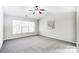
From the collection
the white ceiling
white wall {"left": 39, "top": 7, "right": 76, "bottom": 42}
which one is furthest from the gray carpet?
the white ceiling

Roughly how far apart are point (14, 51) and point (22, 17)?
3.59ft

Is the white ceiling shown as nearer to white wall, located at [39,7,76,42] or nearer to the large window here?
white wall, located at [39,7,76,42]

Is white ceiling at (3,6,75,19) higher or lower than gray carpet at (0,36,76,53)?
higher

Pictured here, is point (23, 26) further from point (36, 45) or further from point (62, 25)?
point (62, 25)

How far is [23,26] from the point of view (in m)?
1.67

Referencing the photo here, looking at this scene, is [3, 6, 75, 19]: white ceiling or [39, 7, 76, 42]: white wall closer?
[3, 6, 75, 19]: white ceiling

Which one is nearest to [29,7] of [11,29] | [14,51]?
[11,29]

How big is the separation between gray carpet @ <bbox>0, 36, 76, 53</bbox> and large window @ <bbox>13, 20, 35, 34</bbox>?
0.27m

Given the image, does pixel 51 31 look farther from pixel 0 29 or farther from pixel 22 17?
pixel 0 29

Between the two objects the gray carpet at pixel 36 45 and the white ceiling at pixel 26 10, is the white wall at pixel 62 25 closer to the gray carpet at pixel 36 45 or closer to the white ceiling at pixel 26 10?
the white ceiling at pixel 26 10

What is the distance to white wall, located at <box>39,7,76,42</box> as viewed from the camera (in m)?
1.75

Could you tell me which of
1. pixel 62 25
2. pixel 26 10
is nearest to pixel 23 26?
pixel 26 10

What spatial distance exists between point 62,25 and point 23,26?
134cm

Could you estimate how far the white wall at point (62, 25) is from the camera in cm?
175
